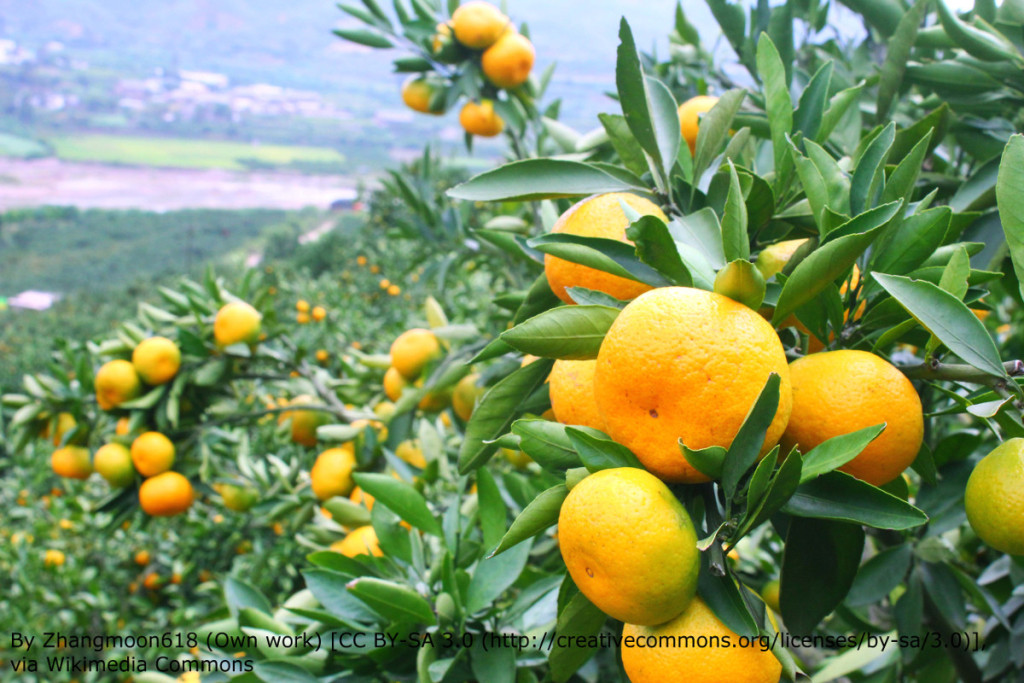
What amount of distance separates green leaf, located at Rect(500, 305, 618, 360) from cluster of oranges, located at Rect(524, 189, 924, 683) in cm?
3

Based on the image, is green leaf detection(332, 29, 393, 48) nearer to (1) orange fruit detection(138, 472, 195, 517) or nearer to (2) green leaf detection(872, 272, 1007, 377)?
(1) orange fruit detection(138, 472, 195, 517)

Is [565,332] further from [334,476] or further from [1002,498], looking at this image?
[334,476]

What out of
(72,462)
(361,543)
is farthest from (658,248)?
(72,462)

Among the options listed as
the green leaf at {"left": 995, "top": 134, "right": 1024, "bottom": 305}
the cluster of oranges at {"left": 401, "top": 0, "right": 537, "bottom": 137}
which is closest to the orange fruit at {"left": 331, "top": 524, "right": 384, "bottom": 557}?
the green leaf at {"left": 995, "top": 134, "right": 1024, "bottom": 305}

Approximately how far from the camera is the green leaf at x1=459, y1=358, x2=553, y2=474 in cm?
57

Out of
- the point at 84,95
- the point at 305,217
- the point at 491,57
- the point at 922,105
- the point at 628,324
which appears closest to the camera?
the point at 628,324

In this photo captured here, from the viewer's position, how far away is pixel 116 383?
1274mm

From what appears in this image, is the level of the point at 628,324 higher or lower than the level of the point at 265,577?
higher

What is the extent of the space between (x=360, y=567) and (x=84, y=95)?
15791 mm

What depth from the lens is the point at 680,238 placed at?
511 millimetres

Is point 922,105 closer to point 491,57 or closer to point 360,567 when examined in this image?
point 491,57

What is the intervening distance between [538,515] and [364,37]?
4.26ft

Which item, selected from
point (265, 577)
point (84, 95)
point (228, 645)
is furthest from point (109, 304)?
point (84, 95)

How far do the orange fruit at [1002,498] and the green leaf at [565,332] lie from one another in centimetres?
27
